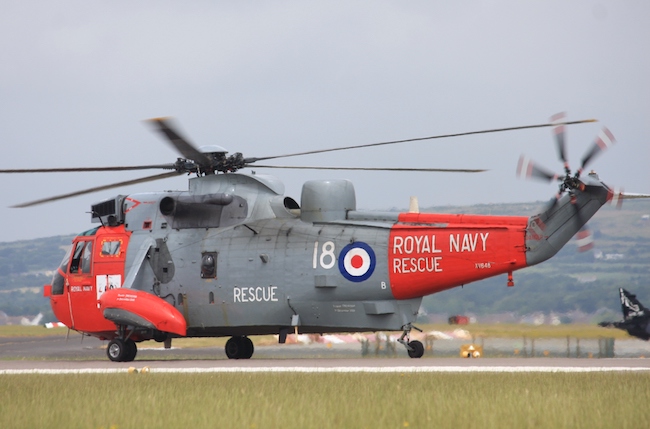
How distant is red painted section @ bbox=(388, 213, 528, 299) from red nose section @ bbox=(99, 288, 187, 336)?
5.67 m

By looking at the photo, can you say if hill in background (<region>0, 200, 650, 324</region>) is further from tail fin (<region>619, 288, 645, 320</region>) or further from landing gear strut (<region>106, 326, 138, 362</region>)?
landing gear strut (<region>106, 326, 138, 362</region>)

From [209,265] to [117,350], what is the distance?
3.30 m

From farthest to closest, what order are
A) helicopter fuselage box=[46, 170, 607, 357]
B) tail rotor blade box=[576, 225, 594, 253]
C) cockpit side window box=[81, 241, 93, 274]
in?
cockpit side window box=[81, 241, 93, 274] < helicopter fuselage box=[46, 170, 607, 357] < tail rotor blade box=[576, 225, 594, 253]

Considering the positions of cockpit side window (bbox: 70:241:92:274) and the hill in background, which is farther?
the hill in background

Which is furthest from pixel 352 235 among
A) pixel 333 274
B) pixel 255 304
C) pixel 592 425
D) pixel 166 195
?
pixel 592 425

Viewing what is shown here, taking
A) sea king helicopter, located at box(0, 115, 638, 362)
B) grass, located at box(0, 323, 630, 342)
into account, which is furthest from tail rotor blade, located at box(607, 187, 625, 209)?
grass, located at box(0, 323, 630, 342)

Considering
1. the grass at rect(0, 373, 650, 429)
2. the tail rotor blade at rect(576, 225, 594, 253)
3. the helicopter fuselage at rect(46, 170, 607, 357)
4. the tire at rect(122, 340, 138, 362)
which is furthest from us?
the tire at rect(122, 340, 138, 362)

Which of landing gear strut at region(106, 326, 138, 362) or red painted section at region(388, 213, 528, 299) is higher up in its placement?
red painted section at region(388, 213, 528, 299)

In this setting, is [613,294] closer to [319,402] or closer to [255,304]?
[255,304]

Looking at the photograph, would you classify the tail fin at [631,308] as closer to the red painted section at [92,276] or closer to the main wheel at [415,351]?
the main wheel at [415,351]

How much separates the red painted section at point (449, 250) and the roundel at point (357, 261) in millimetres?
523

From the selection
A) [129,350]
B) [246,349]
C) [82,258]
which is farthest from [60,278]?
[246,349]

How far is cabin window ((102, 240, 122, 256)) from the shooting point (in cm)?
2712

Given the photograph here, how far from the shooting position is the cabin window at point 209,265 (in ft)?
84.7
